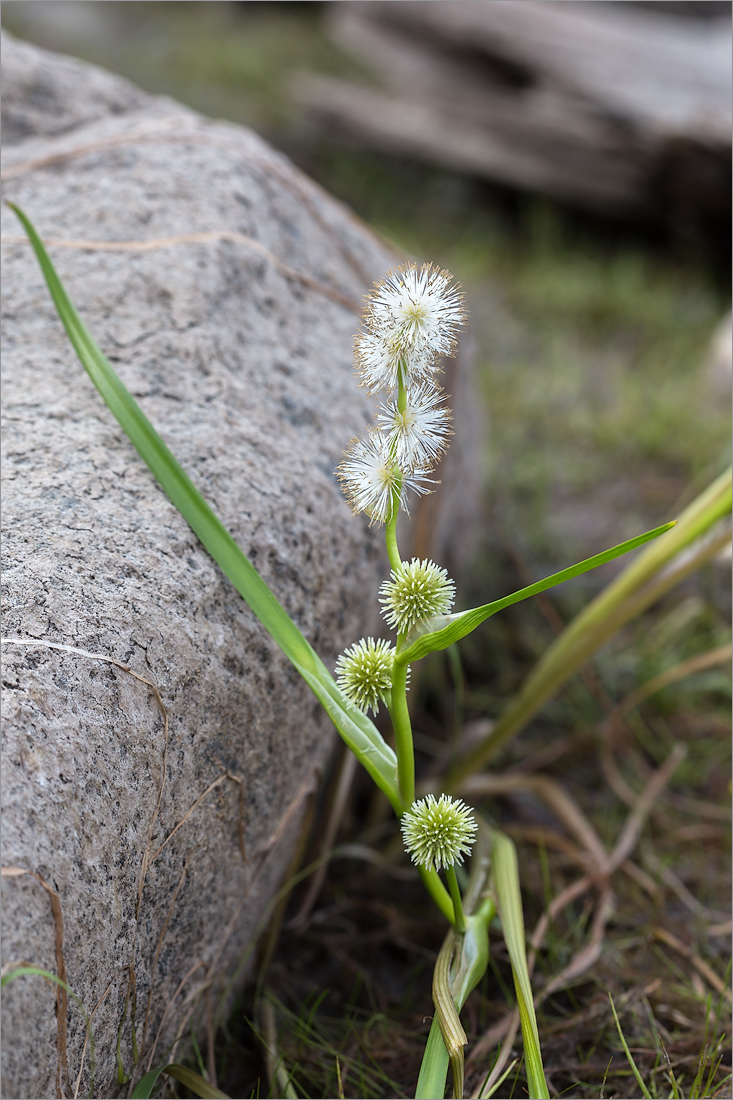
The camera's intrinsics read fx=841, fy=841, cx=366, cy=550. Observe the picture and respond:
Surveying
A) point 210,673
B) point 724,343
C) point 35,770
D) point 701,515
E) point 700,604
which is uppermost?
point 724,343

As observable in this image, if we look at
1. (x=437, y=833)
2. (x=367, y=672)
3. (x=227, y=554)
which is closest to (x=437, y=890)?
(x=437, y=833)

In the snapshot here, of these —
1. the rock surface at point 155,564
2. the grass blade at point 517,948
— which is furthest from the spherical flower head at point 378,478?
the grass blade at point 517,948

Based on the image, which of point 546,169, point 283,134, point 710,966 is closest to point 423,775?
point 710,966

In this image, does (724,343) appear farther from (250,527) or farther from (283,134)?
(283,134)

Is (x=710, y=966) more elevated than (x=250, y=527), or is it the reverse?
(x=250, y=527)

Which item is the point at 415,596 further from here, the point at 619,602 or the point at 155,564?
the point at 619,602

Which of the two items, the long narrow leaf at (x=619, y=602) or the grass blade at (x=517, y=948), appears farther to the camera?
the long narrow leaf at (x=619, y=602)

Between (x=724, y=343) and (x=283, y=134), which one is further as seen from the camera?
(x=283, y=134)

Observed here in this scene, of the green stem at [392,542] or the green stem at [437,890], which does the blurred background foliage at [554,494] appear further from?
the green stem at [392,542]
